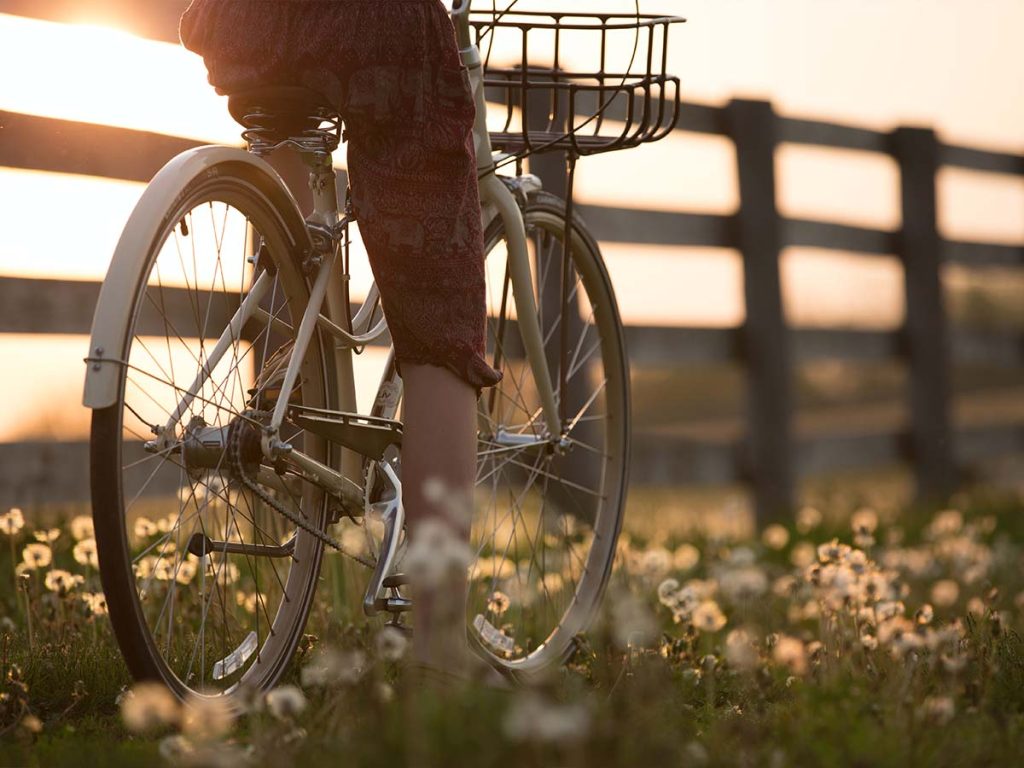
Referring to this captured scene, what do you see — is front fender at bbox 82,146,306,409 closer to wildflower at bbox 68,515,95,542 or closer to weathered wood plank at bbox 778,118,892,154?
wildflower at bbox 68,515,95,542

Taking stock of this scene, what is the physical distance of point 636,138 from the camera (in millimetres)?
2406

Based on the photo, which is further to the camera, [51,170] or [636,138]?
[51,170]

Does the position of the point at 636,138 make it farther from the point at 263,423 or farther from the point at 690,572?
the point at 690,572

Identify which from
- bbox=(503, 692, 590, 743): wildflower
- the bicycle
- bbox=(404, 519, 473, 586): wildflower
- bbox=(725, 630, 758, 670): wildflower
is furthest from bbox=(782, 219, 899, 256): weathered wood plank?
bbox=(503, 692, 590, 743): wildflower

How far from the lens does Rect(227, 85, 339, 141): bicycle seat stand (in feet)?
6.22

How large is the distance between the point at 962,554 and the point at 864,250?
318 cm

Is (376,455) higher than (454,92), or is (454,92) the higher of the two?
(454,92)

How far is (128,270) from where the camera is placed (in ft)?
5.49

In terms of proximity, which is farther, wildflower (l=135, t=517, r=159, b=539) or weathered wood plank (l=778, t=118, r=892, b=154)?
weathered wood plank (l=778, t=118, r=892, b=154)

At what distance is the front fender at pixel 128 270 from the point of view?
164 centimetres

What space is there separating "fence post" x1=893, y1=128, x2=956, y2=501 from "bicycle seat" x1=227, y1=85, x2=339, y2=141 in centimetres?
544

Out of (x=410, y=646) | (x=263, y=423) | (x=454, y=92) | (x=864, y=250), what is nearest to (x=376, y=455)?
(x=263, y=423)

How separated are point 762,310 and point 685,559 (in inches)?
90.4

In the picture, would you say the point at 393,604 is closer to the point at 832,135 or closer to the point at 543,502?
the point at 543,502
